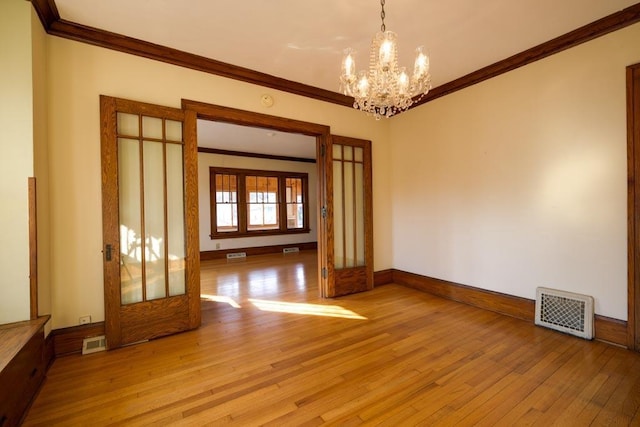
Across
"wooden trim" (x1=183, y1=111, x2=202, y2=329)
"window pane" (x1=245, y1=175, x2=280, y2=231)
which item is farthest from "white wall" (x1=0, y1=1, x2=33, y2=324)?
"window pane" (x1=245, y1=175, x2=280, y2=231)

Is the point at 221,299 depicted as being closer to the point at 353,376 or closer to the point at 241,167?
the point at 353,376

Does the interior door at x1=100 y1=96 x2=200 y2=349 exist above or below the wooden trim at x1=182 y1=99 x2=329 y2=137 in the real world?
below

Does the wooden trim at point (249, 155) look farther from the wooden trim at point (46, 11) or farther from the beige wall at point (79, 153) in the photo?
the wooden trim at point (46, 11)

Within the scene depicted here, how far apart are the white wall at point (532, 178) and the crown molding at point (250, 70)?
0.28ft

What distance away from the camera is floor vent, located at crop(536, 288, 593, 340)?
2535 mm

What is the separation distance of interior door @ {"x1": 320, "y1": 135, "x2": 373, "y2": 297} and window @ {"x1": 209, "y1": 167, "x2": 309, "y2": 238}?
14.2 feet

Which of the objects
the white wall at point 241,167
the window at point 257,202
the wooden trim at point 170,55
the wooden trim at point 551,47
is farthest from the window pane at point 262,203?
the wooden trim at point 551,47

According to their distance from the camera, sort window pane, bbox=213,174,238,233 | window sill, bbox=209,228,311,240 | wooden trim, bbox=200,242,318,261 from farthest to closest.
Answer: window pane, bbox=213,174,238,233 → window sill, bbox=209,228,311,240 → wooden trim, bbox=200,242,318,261

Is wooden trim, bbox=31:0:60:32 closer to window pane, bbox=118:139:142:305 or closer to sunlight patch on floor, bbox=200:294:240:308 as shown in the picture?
window pane, bbox=118:139:142:305

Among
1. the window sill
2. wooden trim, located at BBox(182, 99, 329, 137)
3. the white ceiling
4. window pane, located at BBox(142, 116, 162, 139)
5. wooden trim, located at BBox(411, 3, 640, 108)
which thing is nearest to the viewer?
the white ceiling

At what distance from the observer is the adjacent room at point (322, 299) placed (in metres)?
1.87

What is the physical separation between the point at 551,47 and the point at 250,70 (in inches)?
121

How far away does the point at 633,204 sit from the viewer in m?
2.30

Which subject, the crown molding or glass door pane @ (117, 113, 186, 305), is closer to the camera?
the crown molding
